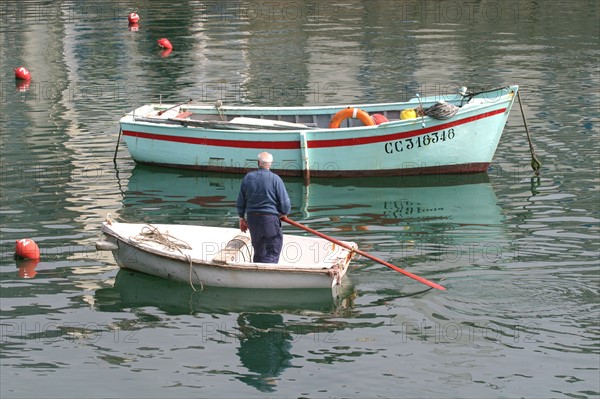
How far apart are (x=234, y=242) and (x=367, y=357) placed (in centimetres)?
361

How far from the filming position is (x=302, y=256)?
17359 mm

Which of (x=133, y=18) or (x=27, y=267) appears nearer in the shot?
(x=27, y=267)

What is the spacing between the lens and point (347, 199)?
72.4 ft

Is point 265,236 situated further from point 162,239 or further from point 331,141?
point 331,141

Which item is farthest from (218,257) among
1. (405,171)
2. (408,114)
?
(408,114)

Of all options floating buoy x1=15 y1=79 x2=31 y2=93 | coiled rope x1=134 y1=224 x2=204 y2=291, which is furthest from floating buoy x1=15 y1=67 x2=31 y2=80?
coiled rope x1=134 y1=224 x2=204 y2=291

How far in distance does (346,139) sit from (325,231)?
341cm

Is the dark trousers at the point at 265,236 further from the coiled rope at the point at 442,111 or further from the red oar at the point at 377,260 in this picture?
the coiled rope at the point at 442,111

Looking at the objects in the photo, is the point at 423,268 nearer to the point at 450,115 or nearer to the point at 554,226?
the point at 554,226

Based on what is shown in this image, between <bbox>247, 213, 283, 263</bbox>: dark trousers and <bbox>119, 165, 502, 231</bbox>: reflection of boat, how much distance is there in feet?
12.2

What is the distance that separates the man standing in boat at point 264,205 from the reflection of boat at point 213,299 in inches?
26.9

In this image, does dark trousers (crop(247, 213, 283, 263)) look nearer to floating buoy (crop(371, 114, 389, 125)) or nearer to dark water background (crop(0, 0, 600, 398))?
dark water background (crop(0, 0, 600, 398))

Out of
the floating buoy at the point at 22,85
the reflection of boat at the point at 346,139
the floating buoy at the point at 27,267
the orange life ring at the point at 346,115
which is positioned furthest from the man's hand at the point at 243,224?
the floating buoy at the point at 22,85

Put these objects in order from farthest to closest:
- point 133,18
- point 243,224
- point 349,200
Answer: point 133,18 < point 349,200 < point 243,224
